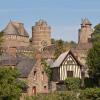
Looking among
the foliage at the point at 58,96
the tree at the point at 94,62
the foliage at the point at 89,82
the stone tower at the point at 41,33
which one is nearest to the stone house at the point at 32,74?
the foliage at the point at 58,96

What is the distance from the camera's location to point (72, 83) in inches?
2415

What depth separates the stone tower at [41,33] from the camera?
143 meters

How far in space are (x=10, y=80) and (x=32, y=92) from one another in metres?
11.7

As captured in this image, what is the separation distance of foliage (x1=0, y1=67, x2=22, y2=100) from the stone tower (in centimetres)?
9531

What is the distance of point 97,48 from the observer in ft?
209

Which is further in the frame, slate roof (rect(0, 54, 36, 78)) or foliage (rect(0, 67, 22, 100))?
slate roof (rect(0, 54, 36, 78))

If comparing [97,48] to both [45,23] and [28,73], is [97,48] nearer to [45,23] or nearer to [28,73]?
[28,73]

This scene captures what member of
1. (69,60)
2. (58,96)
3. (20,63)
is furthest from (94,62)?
(58,96)

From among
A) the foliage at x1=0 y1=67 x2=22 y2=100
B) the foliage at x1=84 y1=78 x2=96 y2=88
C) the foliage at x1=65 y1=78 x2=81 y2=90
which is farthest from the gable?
the foliage at x1=0 y1=67 x2=22 y2=100

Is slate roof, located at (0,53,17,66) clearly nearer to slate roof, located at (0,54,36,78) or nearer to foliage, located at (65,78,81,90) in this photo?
slate roof, located at (0,54,36,78)

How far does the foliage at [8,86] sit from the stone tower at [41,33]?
95308 millimetres

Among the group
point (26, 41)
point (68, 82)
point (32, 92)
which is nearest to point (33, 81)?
point (32, 92)

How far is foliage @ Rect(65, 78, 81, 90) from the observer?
6117cm

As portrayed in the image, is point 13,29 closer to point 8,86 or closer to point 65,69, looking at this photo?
point 65,69
